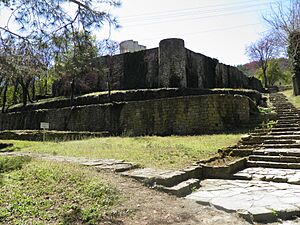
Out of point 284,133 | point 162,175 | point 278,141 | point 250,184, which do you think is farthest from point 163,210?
point 284,133

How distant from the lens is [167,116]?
11.5 m

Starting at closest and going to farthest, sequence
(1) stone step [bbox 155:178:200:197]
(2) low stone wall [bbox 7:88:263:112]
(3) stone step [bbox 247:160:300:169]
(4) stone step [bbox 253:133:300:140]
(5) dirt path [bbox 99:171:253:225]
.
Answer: (5) dirt path [bbox 99:171:253:225], (1) stone step [bbox 155:178:200:197], (3) stone step [bbox 247:160:300:169], (4) stone step [bbox 253:133:300:140], (2) low stone wall [bbox 7:88:263:112]

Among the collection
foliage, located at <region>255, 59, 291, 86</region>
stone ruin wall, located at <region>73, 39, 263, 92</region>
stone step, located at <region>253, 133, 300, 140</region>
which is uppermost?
foliage, located at <region>255, 59, 291, 86</region>

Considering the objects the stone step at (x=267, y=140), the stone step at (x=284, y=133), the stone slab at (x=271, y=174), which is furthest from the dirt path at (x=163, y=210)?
the stone step at (x=284, y=133)

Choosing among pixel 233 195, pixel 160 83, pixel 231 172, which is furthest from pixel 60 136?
pixel 233 195

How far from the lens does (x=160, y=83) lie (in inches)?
622

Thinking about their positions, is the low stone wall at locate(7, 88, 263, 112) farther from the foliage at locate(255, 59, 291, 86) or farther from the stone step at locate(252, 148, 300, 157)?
the foliage at locate(255, 59, 291, 86)

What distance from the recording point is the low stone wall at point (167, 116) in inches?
423

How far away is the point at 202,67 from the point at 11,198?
16.2 m

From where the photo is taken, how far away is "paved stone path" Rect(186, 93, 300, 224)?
2.85 meters

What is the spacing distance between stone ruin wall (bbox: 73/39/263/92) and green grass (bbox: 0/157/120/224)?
11516mm

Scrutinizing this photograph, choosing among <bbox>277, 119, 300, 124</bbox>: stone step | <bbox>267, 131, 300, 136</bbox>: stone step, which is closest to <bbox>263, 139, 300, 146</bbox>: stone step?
<bbox>267, 131, 300, 136</bbox>: stone step

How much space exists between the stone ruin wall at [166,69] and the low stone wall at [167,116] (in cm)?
296

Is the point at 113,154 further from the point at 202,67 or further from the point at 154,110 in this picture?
the point at 202,67
